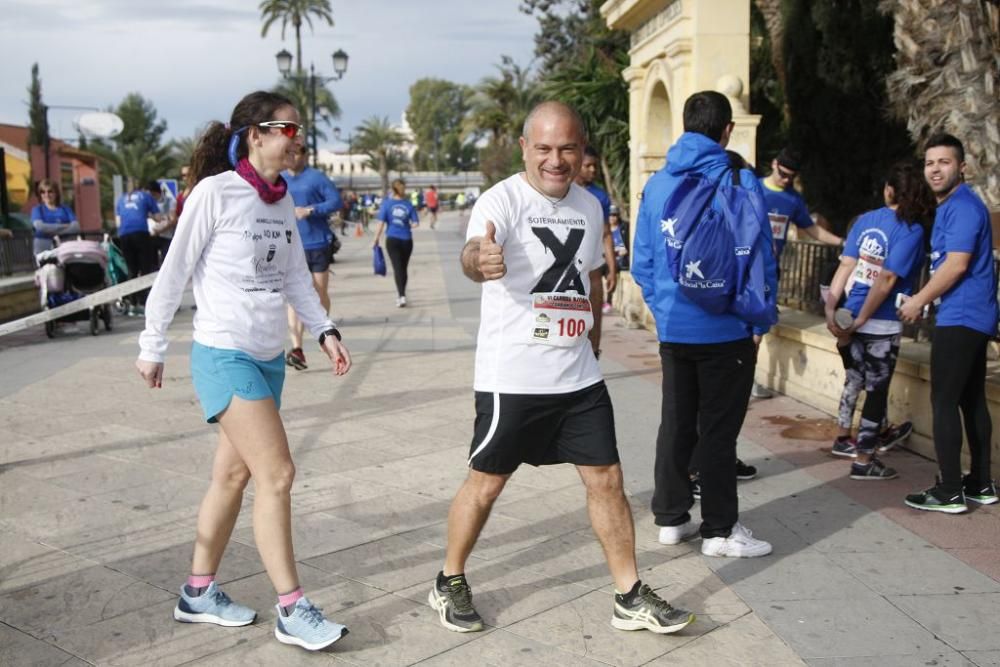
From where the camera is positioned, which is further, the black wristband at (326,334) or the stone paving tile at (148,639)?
the black wristband at (326,334)

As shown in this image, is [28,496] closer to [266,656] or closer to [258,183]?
[266,656]

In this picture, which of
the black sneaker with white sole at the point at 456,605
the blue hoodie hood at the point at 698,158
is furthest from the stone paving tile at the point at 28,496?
the blue hoodie hood at the point at 698,158

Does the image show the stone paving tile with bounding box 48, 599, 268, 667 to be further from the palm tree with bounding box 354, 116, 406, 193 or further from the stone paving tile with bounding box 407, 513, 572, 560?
the palm tree with bounding box 354, 116, 406, 193

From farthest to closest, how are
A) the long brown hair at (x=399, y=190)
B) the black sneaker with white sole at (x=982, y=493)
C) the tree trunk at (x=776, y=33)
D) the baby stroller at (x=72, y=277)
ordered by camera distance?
the tree trunk at (x=776, y=33), the long brown hair at (x=399, y=190), the baby stroller at (x=72, y=277), the black sneaker with white sole at (x=982, y=493)

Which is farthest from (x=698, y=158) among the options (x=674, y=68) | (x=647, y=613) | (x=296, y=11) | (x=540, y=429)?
(x=296, y=11)

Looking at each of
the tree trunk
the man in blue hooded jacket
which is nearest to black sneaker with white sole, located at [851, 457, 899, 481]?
the man in blue hooded jacket

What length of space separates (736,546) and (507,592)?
3.59ft

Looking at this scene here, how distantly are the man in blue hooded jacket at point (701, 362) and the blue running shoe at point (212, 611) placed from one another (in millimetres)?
1963

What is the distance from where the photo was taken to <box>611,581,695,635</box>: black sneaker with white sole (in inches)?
146

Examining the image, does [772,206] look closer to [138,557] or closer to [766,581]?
[766,581]

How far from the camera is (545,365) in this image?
3.66 metres

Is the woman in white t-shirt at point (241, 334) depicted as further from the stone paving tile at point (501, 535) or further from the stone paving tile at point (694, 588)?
the stone paving tile at point (694, 588)

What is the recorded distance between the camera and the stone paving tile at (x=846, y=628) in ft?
11.9

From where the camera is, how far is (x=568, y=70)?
66.1ft
